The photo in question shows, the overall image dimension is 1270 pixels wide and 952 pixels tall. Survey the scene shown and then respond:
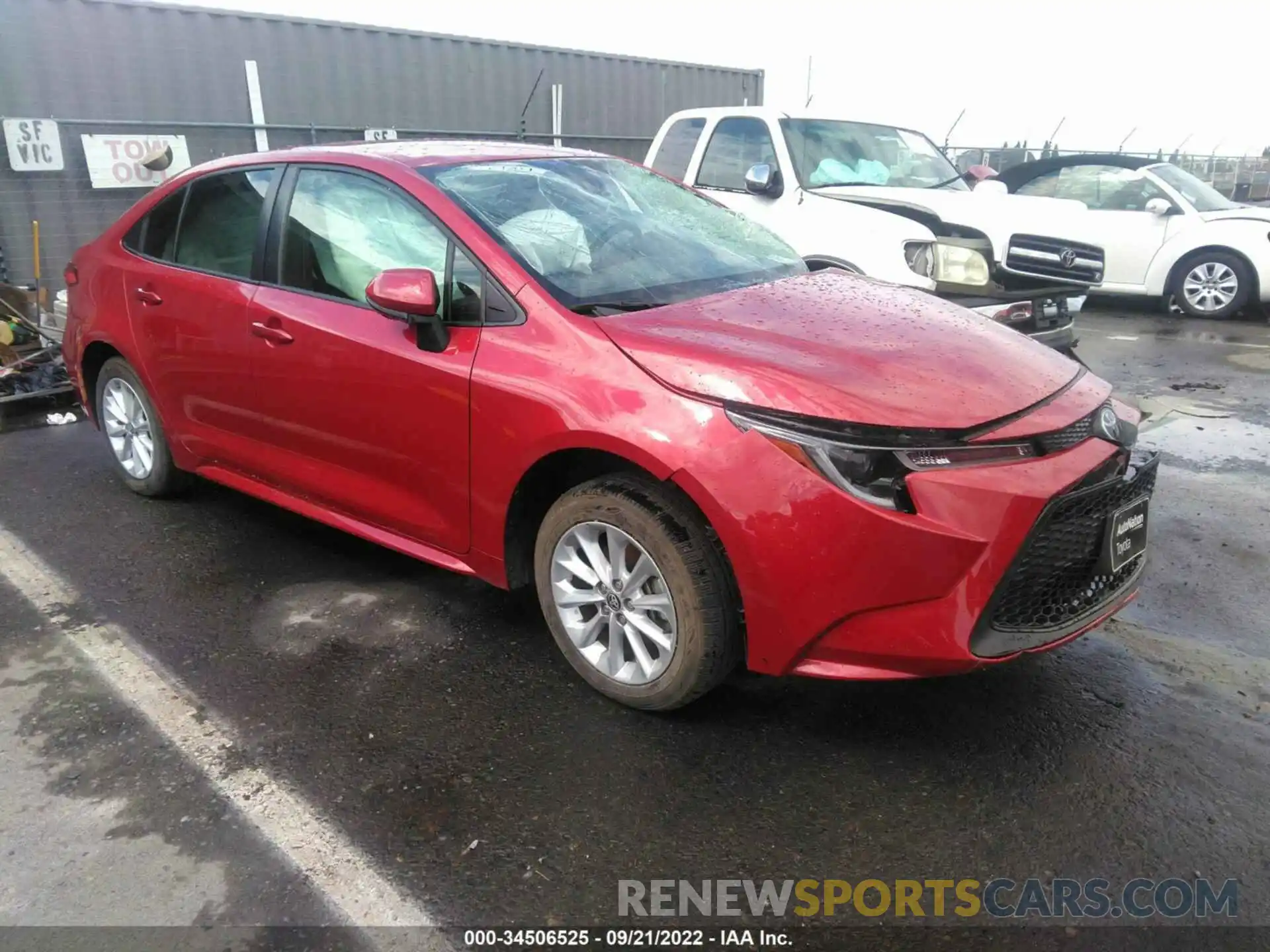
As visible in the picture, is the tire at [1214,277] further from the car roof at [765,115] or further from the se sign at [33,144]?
the se sign at [33,144]

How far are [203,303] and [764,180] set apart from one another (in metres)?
3.99

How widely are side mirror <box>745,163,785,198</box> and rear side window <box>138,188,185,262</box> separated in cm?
377

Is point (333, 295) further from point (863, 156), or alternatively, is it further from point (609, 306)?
point (863, 156)

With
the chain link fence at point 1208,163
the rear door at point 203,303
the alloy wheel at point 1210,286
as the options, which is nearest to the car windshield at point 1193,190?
the alloy wheel at point 1210,286

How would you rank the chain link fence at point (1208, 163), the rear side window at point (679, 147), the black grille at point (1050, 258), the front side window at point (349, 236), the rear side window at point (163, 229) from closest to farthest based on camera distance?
the front side window at point (349, 236) → the rear side window at point (163, 229) → the black grille at point (1050, 258) → the rear side window at point (679, 147) → the chain link fence at point (1208, 163)

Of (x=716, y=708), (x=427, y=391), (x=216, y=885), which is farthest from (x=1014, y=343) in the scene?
(x=216, y=885)

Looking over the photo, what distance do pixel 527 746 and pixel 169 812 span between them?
3.11ft

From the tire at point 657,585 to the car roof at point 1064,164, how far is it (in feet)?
28.4

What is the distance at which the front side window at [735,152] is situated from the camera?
719cm

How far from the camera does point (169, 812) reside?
Answer: 2510 mm

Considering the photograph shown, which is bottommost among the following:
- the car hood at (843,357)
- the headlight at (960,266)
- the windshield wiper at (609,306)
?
the headlight at (960,266)

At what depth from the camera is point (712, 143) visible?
7488mm

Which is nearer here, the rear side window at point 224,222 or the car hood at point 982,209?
the rear side window at point 224,222

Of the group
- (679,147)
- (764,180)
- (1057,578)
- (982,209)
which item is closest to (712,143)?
(679,147)
